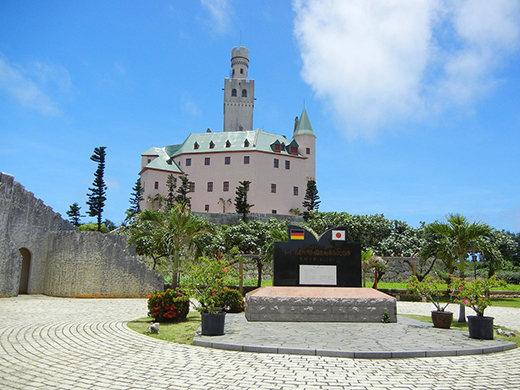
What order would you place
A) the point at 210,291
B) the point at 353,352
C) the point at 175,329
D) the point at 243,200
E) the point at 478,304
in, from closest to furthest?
the point at 353,352 → the point at 210,291 → the point at 478,304 → the point at 175,329 → the point at 243,200

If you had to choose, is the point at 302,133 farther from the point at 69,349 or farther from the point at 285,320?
the point at 69,349

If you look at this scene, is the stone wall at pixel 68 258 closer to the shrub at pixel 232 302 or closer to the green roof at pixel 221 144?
the shrub at pixel 232 302

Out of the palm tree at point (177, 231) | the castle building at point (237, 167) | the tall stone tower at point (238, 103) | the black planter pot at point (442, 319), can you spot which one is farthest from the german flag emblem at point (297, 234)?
the tall stone tower at point (238, 103)

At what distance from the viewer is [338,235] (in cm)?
1473

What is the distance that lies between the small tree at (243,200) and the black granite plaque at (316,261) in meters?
37.5

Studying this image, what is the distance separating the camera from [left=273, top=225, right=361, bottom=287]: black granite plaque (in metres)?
14.3

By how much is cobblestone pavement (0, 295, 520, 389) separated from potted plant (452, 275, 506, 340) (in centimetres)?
107

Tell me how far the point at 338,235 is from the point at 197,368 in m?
8.85

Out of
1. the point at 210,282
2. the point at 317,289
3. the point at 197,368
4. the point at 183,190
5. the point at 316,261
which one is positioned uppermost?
the point at 183,190

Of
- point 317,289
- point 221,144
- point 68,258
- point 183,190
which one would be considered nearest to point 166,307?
point 317,289

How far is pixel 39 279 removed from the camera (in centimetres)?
2155

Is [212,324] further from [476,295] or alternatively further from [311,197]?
[311,197]

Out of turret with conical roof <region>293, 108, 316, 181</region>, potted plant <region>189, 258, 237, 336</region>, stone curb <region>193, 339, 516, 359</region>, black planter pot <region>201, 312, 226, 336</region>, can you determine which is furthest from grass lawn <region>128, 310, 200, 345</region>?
turret with conical roof <region>293, 108, 316, 181</region>

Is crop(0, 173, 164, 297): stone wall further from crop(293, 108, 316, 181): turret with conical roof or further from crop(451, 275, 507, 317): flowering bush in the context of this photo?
crop(293, 108, 316, 181): turret with conical roof
